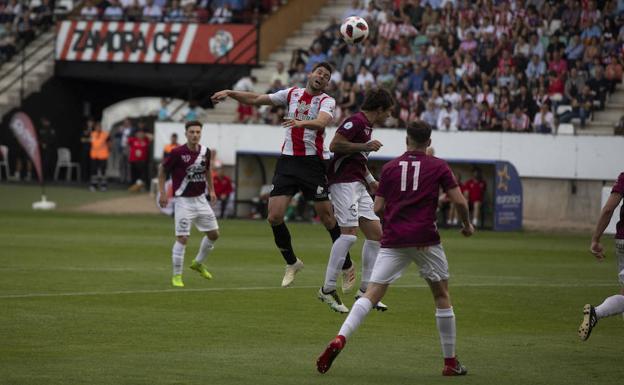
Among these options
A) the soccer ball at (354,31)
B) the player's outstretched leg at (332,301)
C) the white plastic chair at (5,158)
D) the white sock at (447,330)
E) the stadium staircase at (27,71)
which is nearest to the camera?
the white sock at (447,330)

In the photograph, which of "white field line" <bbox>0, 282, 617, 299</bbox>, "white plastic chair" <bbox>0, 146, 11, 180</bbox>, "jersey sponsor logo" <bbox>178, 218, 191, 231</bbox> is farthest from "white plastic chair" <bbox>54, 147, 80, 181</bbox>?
"white field line" <bbox>0, 282, 617, 299</bbox>

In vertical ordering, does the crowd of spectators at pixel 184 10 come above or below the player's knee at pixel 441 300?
above

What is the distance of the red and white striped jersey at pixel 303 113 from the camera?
14695 millimetres

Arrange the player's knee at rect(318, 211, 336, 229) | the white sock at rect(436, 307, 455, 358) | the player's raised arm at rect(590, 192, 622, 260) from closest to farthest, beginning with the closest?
the white sock at rect(436, 307, 455, 358) → the player's raised arm at rect(590, 192, 622, 260) → the player's knee at rect(318, 211, 336, 229)

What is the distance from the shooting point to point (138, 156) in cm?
4109

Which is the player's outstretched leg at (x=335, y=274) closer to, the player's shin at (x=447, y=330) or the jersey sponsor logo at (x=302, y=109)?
the jersey sponsor logo at (x=302, y=109)

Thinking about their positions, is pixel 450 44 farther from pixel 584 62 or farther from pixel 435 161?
pixel 435 161

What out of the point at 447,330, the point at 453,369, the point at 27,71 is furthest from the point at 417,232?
the point at 27,71

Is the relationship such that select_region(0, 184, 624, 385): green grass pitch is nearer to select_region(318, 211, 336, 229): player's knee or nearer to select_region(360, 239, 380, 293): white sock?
select_region(360, 239, 380, 293): white sock

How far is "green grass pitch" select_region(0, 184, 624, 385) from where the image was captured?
1063 cm

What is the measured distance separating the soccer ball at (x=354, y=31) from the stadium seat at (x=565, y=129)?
18.2 m

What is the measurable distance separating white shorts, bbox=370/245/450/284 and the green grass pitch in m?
0.84

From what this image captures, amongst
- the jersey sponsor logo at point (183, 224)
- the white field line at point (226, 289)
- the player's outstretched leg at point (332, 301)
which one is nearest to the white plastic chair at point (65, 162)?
the jersey sponsor logo at point (183, 224)

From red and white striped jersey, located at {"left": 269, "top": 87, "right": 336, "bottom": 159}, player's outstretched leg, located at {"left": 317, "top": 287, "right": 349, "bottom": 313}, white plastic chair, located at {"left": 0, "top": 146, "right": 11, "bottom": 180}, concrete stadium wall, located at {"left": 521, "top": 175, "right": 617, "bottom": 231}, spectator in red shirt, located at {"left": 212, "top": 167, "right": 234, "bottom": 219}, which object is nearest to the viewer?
player's outstretched leg, located at {"left": 317, "top": 287, "right": 349, "bottom": 313}
